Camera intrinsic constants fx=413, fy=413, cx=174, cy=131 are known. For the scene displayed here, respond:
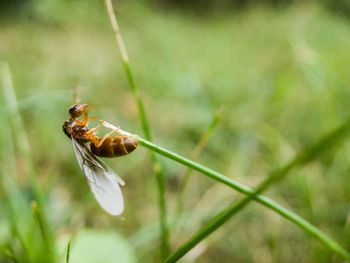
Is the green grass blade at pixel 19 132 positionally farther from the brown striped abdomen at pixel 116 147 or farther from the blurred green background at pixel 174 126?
the brown striped abdomen at pixel 116 147

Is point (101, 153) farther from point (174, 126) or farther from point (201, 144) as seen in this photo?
point (174, 126)

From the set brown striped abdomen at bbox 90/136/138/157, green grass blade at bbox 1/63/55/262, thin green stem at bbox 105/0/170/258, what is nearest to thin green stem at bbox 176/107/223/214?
thin green stem at bbox 105/0/170/258

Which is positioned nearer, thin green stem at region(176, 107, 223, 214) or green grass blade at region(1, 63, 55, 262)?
thin green stem at region(176, 107, 223, 214)

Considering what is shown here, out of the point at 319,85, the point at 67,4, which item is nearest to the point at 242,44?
the point at 67,4

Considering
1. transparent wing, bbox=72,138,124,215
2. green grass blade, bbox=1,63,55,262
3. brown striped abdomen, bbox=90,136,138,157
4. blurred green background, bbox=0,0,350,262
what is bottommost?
blurred green background, bbox=0,0,350,262

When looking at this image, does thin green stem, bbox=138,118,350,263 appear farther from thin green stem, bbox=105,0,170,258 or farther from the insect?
thin green stem, bbox=105,0,170,258

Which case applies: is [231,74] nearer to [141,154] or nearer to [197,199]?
[141,154]

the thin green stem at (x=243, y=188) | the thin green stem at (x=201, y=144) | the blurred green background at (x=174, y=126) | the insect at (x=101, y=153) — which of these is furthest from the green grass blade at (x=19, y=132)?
the thin green stem at (x=243, y=188)

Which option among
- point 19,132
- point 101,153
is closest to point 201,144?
point 101,153
